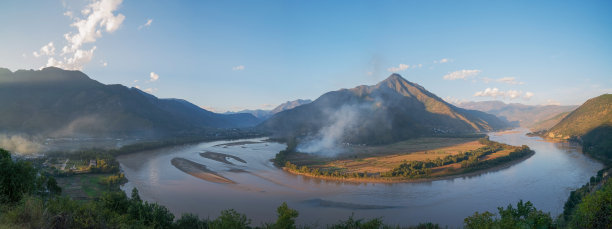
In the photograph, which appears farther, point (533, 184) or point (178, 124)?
point (178, 124)

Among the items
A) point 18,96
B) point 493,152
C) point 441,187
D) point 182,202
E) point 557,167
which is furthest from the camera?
point 18,96

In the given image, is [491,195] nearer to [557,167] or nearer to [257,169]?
[557,167]

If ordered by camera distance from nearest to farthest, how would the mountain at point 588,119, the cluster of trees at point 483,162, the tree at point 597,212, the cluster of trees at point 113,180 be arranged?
the tree at point 597,212, the cluster of trees at point 113,180, the cluster of trees at point 483,162, the mountain at point 588,119

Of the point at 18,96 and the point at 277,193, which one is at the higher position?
the point at 18,96

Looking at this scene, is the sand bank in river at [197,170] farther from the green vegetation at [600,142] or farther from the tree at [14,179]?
the green vegetation at [600,142]

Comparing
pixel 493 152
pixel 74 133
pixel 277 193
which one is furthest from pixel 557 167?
pixel 74 133

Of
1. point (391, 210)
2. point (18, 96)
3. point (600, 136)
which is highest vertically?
point (18, 96)

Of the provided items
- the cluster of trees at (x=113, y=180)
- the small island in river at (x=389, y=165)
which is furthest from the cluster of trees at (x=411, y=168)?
the cluster of trees at (x=113, y=180)
